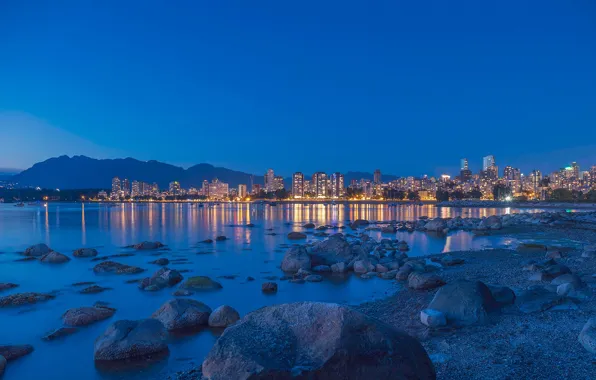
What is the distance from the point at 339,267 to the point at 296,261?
2.32 meters

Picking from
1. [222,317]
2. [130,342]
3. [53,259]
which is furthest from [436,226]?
[130,342]

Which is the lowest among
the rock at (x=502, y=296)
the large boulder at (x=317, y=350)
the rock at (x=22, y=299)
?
the rock at (x=22, y=299)

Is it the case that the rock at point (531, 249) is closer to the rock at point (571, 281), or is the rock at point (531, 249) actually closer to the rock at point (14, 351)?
the rock at point (571, 281)

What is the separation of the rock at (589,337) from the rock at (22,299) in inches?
695

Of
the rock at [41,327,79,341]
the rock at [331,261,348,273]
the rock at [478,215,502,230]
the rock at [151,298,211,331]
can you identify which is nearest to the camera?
the rock at [41,327,79,341]

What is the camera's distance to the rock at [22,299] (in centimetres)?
1609

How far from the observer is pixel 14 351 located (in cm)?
1109

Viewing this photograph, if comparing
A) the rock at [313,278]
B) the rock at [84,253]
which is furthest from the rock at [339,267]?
the rock at [84,253]

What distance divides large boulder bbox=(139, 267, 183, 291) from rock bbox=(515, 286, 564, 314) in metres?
13.8

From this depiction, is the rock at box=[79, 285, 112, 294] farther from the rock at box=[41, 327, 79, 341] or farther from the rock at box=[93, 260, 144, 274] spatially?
the rock at box=[41, 327, 79, 341]

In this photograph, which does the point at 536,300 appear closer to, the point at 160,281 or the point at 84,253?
the point at 160,281

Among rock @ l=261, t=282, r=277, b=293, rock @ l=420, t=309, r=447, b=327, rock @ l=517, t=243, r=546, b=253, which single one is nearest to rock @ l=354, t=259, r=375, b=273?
rock @ l=261, t=282, r=277, b=293

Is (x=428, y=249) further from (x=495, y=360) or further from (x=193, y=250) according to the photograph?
(x=495, y=360)

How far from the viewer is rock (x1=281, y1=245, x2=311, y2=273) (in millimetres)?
22094
